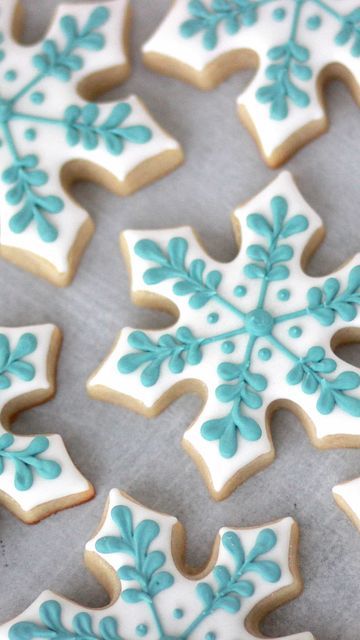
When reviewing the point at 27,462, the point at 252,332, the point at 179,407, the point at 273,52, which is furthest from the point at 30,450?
the point at 273,52

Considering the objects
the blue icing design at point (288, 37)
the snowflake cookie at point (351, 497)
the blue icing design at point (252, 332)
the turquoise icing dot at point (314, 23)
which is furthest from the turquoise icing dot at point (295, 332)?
the turquoise icing dot at point (314, 23)

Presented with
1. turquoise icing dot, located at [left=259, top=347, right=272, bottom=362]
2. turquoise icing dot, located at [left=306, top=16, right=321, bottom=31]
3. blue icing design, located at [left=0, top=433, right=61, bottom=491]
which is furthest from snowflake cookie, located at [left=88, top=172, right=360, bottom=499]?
turquoise icing dot, located at [left=306, top=16, right=321, bottom=31]

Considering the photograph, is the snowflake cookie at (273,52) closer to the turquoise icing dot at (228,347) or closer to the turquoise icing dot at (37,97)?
the turquoise icing dot at (37,97)

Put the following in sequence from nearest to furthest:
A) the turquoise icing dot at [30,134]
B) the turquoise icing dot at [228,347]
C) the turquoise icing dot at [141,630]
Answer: the turquoise icing dot at [141,630] < the turquoise icing dot at [228,347] < the turquoise icing dot at [30,134]

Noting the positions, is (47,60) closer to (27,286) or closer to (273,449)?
(27,286)

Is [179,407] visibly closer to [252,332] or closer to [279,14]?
[252,332]

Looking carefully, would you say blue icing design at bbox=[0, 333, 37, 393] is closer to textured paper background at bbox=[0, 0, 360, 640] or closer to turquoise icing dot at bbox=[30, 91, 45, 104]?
textured paper background at bbox=[0, 0, 360, 640]

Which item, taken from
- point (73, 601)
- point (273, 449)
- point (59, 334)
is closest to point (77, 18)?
point (59, 334)
